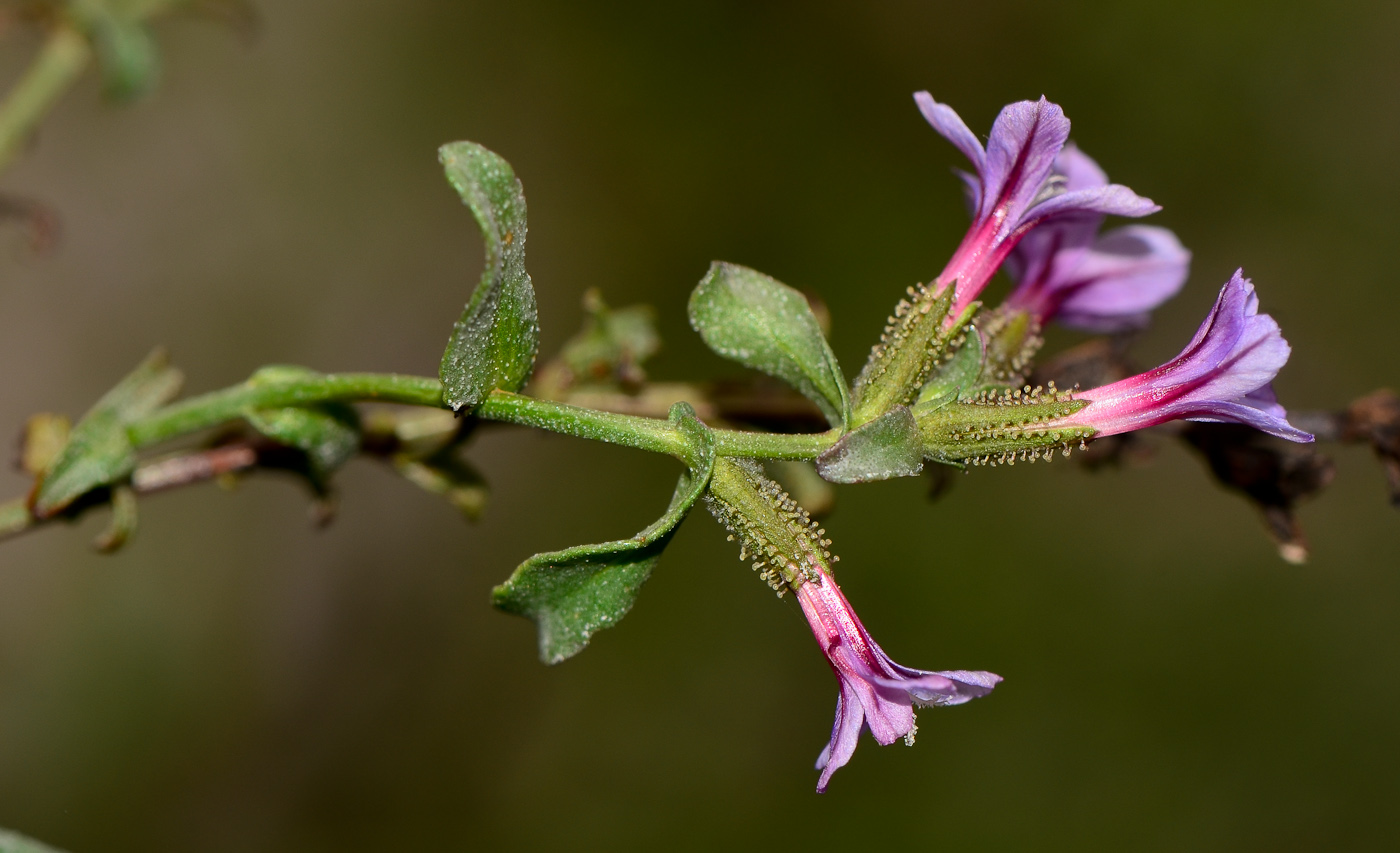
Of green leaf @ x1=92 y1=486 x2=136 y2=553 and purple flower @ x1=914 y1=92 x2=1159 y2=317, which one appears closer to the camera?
purple flower @ x1=914 y1=92 x2=1159 y2=317

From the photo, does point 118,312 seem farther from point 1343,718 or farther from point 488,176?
point 1343,718

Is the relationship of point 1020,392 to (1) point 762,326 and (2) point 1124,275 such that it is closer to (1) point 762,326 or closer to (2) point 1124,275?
(1) point 762,326

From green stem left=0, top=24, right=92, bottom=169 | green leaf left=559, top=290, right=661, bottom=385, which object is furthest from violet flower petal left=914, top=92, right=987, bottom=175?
green stem left=0, top=24, right=92, bottom=169

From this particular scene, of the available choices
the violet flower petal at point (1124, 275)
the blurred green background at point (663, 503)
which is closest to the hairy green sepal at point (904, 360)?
the violet flower petal at point (1124, 275)

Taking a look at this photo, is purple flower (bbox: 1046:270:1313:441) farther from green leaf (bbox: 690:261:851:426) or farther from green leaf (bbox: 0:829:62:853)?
green leaf (bbox: 0:829:62:853)

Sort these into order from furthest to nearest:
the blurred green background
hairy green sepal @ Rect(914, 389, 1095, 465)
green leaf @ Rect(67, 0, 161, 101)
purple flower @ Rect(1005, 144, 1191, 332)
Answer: the blurred green background < green leaf @ Rect(67, 0, 161, 101) < purple flower @ Rect(1005, 144, 1191, 332) < hairy green sepal @ Rect(914, 389, 1095, 465)

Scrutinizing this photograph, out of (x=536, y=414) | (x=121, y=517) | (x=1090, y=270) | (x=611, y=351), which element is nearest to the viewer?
(x=536, y=414)


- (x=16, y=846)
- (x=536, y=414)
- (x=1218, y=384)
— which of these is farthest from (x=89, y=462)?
(x=1218, y=384)
